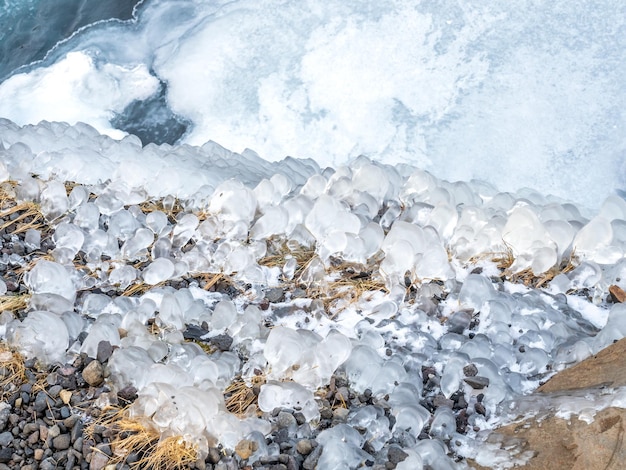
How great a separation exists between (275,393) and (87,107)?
3567 millimetres

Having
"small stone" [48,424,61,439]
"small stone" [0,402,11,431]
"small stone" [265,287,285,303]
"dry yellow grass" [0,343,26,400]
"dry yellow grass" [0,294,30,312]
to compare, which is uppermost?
"dry yellow grass" [0,294,30,312]

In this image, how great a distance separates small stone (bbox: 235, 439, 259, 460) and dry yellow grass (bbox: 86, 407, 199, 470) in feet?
0.31

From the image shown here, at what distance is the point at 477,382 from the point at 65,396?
1.03m

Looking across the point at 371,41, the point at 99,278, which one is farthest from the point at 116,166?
the point at 371,41

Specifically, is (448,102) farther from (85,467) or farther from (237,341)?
(85,467)

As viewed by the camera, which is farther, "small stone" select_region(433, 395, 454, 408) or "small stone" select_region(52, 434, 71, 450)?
"small stone" select_region(433, 395, 454, 408)

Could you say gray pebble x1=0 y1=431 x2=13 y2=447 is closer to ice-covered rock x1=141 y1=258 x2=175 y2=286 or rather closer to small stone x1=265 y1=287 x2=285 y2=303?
ice-covered rock x1=141 y1=258 x2=175 y2=286

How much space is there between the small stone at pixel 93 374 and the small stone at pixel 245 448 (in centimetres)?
42

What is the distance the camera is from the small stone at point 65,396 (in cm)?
189

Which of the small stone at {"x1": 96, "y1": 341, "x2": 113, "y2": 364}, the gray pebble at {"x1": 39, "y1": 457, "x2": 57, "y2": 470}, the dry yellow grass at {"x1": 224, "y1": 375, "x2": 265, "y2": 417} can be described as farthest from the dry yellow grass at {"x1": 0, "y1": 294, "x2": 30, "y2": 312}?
the dry yellow grass at {"x1": 224, "y1": 375, "x2": 265, "y2": 417}

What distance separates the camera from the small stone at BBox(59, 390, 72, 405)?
Result: 6.19ft

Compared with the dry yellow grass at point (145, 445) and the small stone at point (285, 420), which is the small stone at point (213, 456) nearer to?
the dry yellow grass at point (145, 445)

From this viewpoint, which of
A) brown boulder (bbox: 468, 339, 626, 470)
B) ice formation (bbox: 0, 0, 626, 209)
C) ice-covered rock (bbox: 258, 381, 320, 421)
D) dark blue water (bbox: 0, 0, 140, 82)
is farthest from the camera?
dark blue water (bbox: 0, 0, 140, 82)

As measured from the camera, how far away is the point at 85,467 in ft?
5.72
